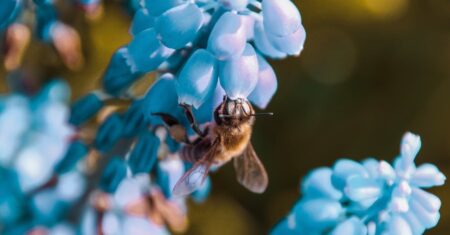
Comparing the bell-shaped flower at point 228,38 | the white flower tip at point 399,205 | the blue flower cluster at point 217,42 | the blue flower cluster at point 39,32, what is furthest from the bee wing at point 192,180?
the blue flower cluster at point 39,32

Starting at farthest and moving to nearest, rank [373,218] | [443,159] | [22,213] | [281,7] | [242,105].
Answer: [443,159] < [22,213] < [242,105] < [373,218] < [281,7]

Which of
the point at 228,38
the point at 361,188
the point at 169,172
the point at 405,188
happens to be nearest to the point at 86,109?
the point at 169,172

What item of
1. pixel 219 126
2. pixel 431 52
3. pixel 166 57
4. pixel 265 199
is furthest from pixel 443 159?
pixel 166 57

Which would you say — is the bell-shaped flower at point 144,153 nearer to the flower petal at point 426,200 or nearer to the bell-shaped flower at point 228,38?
the bell-shaped flower at point 228,38

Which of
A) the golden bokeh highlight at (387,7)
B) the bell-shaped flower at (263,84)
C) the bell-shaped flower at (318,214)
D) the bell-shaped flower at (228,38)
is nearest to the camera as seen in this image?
the bell-shaped flower at (228,38)

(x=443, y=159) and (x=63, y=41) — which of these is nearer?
(x=63, y=41)

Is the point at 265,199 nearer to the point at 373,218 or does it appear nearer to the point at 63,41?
the point at 63,41

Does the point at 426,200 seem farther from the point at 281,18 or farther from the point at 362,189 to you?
the point at 281,18
